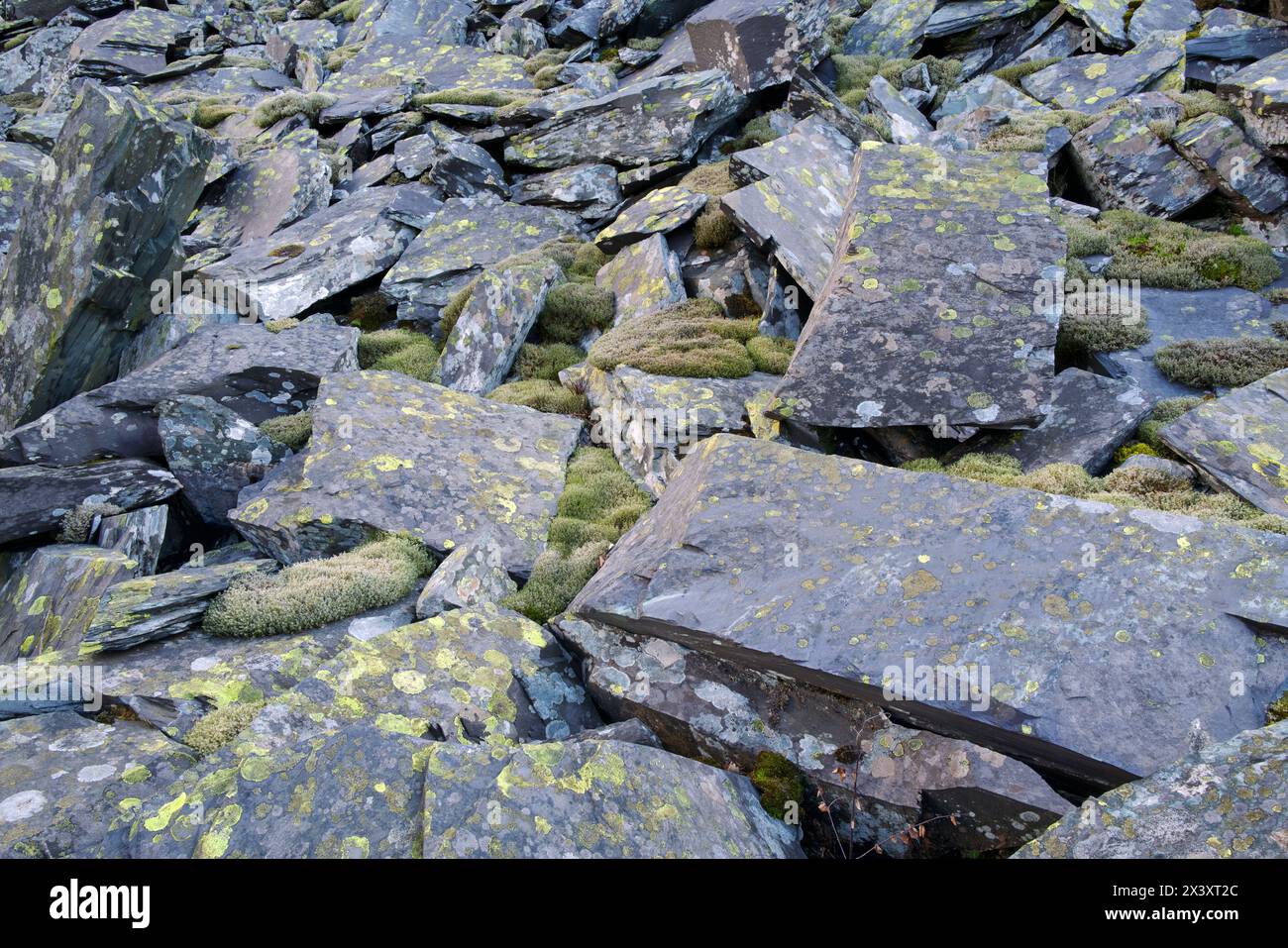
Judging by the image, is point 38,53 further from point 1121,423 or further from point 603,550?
point 1121,423

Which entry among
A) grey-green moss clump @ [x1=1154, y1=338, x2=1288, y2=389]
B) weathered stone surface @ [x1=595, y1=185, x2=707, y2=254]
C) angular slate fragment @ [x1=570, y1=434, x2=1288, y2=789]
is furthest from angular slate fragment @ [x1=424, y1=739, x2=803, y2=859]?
weathered stone surface @ [x1=595, y1=185, x2=707, y2=254]

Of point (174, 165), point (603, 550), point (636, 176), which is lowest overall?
point (603, 550)

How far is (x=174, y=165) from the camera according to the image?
580 inches

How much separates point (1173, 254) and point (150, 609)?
50.8 feet

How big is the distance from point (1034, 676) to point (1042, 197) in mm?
8701

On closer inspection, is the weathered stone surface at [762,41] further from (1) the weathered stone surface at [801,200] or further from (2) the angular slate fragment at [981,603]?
(2) the angular slate fragment at [981,603]

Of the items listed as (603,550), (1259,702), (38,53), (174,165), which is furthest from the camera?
(38,53)

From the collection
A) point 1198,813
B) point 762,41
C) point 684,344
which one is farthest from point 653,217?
point 1198,813

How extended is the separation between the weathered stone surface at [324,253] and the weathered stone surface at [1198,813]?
55.2 ft

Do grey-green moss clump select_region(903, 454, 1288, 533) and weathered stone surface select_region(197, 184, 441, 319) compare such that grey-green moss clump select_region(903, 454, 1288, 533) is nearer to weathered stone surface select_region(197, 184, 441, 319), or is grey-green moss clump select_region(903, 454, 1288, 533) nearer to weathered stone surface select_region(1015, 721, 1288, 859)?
weathered stone surface select_region(1015, 721, 1288, 859)

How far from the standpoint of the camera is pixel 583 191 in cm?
2031
